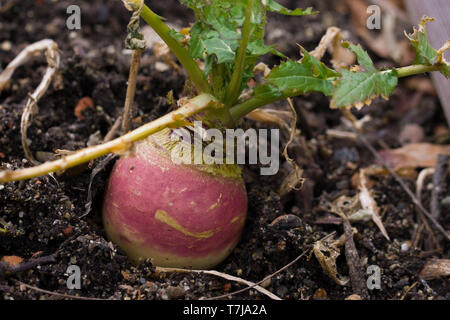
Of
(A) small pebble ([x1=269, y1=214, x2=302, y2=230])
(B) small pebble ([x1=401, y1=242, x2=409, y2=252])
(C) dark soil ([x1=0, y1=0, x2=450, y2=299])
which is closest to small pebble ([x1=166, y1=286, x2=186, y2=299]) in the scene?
(C) dark soil ([x1=0, y1=0, x2=450, y2=299])

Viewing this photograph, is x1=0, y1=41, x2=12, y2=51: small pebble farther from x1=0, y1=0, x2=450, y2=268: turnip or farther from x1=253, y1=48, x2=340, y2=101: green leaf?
x1=253, y1=48, x2=340, y2=101: green leaf

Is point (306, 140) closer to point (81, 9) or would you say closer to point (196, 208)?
point (196, 208)

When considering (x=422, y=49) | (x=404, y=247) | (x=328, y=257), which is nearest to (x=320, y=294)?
(x=328, y=257)

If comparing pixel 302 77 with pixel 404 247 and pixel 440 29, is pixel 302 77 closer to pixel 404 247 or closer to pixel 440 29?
pixel 404 247

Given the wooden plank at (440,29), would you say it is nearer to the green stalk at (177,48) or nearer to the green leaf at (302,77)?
the green leaf at (302,77)
